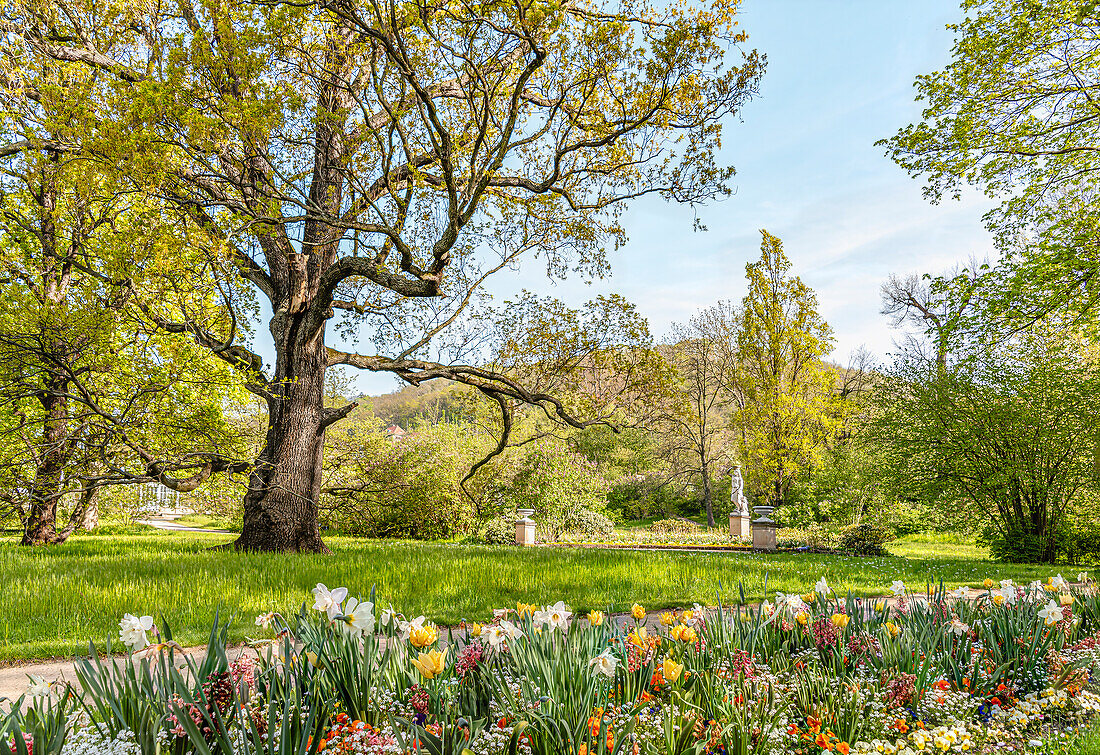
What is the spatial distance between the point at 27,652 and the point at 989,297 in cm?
1409

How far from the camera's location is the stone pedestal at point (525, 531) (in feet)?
55.2

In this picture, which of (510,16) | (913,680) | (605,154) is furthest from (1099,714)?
(605,154)

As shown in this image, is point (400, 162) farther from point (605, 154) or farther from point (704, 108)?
point (704, 108)

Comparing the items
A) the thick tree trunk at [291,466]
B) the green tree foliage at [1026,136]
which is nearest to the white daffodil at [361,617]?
the thick tree trunk at [291,466]

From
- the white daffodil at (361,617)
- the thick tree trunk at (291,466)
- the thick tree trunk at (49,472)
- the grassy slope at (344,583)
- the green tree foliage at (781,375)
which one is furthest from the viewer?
the green tree foliage at (781,375)

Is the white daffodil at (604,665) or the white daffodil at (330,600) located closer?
the white daffodil at (604,665)

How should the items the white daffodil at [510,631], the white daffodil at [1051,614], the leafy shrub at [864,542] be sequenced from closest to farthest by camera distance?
the white daffodil at [510,631], the white daffodil at [1051,614], the leafy shrub at [864,542]

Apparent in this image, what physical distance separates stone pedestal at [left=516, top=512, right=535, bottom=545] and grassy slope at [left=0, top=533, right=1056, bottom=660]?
319 inches

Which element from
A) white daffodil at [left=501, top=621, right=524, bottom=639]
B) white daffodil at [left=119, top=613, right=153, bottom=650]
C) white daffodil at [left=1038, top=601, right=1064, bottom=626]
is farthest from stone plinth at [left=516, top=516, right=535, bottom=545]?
white daffodil at [left=119, top=613, right=153, bottom=650]

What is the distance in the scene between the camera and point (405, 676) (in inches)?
85.4

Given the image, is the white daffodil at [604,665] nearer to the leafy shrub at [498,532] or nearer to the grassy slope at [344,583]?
the grassy slope at [344,583]

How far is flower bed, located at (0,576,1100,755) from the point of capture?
1.69 metres

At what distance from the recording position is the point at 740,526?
63.1ft

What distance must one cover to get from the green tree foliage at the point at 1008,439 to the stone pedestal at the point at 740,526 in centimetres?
566
